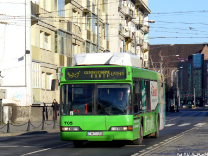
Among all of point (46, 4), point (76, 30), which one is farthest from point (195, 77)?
point (46, 4)

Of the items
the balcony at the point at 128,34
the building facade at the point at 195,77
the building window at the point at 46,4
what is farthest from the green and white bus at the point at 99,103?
the building facade at the point at 195,77

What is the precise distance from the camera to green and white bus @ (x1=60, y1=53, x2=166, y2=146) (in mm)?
14406

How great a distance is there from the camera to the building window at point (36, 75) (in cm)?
3653

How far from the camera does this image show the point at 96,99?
14.6 metres

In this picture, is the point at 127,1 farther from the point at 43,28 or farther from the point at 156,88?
the point at 156,88

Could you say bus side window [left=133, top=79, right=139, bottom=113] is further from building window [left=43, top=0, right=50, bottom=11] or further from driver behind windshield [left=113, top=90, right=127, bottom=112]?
building window [left=43, top=0, right=50, bottom=11]

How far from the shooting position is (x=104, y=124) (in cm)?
1439

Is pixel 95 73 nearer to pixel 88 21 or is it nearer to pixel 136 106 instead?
pixel 136 106

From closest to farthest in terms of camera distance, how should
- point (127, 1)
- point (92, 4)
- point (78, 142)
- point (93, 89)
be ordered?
point (93, 89) < point (78, 142) < point (92, 4) < point (127, 1)

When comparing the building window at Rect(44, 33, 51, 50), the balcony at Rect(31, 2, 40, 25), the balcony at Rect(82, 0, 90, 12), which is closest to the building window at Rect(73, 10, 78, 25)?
the balcony at Rect(82, 0, 90, 12)

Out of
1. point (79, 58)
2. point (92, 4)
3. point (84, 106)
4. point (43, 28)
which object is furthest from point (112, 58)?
point (92, 4)

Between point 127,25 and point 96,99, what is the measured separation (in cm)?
5906

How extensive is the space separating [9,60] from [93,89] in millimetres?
21677

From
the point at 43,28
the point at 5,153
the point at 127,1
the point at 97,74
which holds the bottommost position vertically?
the point at 5,153
